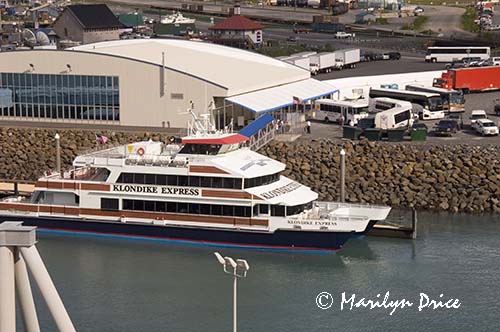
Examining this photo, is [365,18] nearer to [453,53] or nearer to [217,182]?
[453,53]

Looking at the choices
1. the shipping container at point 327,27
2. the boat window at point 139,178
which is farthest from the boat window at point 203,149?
the shipping container at point 327,27

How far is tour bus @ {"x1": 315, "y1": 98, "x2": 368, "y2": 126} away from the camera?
1647 inches

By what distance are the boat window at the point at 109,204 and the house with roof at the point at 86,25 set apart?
4060cm

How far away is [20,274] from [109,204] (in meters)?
15.4

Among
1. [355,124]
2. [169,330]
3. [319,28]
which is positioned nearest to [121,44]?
[355,124]

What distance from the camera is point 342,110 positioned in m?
42.3

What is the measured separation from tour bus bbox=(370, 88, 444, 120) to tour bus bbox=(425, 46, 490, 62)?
1550 cm

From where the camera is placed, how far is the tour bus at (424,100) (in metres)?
43.3

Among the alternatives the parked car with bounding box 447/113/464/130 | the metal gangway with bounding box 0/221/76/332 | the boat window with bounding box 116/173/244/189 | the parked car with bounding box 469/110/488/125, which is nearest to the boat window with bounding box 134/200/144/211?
the boat window with bounding box 116/173/244/189

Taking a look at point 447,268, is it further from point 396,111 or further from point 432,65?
point 432,65

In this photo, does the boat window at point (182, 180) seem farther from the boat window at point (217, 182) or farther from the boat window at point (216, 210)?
the boat window at point (216, 210)

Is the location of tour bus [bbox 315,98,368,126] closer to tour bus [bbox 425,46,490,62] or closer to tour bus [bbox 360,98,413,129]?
tour bus [bbox 360,98,413,129]

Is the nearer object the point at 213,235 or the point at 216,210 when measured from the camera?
the point at 216,210

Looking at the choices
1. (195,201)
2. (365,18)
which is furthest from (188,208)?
(365,18)
